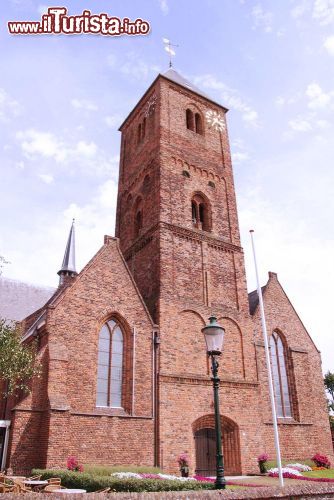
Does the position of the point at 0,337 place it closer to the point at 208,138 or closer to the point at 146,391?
the point at 146,391

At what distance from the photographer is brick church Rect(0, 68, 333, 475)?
61.9 feet

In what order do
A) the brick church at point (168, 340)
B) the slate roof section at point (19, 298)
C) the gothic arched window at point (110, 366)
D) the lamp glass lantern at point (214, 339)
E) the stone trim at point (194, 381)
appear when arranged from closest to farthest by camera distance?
the lamp glass lantern at point (214, 339) → the brick church at point (168, 340) → the gothic arched window at point (110, 366) → the stone trim at point (194, 381) → the slate roof section at point (19, 298)

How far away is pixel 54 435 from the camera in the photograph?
17047 mm

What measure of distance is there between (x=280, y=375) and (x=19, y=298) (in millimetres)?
19477

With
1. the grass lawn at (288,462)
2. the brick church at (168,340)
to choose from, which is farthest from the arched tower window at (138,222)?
the grass lawn at (288,462)

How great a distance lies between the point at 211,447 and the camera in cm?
2233

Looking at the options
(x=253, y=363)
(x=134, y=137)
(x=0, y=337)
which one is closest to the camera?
(x=0, y=337)

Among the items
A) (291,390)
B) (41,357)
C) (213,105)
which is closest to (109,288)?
(41,357)

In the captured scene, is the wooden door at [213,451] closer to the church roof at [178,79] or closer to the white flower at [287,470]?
the white flower at [287,470]

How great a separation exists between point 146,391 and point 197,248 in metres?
9.26

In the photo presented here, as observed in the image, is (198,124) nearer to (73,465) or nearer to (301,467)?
(301,467)

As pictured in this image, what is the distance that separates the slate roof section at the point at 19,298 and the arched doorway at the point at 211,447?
1527cm

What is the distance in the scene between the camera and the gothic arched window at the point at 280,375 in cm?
2644

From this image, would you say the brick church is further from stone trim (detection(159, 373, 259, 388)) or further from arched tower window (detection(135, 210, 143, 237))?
arched tower window (detection(135, 210, 143, 237))
